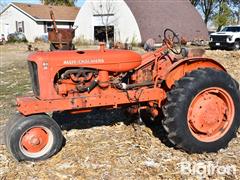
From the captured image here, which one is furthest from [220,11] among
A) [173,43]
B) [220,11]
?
[173,43]

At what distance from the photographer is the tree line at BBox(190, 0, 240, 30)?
4238 centimetres

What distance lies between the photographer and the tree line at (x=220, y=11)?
42.4 m

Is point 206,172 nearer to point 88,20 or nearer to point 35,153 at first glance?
point 35,153

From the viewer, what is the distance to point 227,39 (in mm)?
22984

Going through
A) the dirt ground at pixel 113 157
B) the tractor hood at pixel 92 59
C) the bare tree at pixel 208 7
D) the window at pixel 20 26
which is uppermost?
the bare tree at pixel 208 7

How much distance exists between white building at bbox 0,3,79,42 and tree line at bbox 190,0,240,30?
1675cm

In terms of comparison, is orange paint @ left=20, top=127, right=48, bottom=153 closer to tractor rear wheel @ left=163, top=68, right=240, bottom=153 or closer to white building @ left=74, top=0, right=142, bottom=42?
tractor rear wheel @ left=163, top=68, right=240, bottom=153

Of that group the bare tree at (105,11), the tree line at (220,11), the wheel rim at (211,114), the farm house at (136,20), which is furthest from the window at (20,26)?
the wheel rim at (211,114)

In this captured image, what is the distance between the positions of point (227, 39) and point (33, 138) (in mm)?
20247

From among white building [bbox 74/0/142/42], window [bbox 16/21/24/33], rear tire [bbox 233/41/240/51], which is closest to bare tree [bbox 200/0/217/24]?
white building [bbox 74/0/142/42]

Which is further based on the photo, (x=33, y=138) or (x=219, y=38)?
(x=219, y=38)

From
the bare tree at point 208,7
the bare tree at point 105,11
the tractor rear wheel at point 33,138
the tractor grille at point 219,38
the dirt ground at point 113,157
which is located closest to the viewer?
the dirt ground at point 113,157

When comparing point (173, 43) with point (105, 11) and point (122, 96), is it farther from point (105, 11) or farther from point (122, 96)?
point (105, 11)

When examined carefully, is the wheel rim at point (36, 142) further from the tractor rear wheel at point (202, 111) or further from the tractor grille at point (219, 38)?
the tractor grille at point (219, 38)
